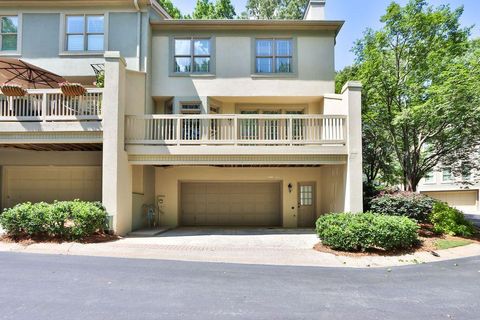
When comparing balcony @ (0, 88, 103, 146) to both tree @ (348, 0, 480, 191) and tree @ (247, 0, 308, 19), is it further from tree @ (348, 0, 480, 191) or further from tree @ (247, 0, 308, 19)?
tree @ (247, 0, 308, 19)

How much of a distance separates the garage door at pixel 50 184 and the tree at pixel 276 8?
77.1ft

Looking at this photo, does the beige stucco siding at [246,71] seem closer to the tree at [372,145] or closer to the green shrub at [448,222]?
the tree at [372,145]

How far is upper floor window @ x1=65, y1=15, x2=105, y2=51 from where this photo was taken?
15.4 metres

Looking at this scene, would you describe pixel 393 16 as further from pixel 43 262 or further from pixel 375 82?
pixel 43 262

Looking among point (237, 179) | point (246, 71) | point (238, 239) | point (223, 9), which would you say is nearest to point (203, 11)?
point (223, 9)

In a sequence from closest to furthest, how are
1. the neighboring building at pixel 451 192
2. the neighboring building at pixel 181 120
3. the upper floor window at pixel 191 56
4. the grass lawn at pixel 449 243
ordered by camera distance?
the grass lawn at pixel 449 243 < the neighboring building at pixel 181 120 < the upper floor window at pixel 191 56 < the neighboring building at pixel 451 192

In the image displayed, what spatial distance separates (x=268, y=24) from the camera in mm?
15805

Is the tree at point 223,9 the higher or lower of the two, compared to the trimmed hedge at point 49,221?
higher

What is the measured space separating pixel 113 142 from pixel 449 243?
11.4 m

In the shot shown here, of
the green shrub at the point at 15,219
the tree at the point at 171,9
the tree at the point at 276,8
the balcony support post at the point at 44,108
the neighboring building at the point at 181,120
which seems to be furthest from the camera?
the tree at the point at 276,8

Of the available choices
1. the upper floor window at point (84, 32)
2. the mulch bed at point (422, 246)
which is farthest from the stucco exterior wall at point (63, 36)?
the mulch bed at point (422, 246)

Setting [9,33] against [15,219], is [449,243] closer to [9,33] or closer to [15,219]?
[15,219]

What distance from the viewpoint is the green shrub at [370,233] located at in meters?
10.3

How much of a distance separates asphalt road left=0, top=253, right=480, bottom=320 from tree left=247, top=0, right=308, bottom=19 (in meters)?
27.8
